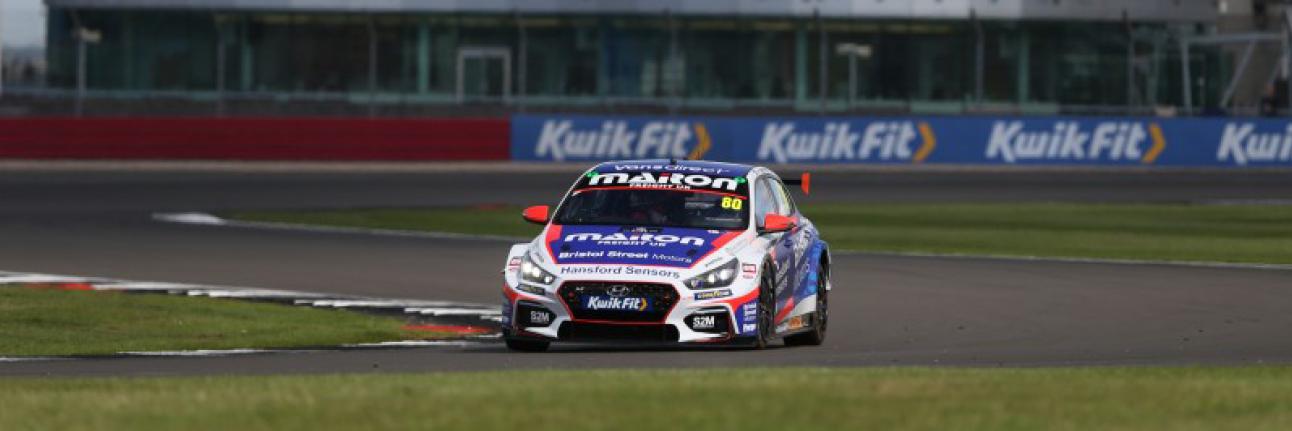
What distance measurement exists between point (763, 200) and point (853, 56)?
137 feet

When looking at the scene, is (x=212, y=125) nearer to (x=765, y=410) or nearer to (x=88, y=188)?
(x=88, y=188)

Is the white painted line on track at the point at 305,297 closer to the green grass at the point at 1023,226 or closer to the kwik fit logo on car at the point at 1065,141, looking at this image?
the green grass at the point at 1023,226

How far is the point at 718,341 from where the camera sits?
15.9m

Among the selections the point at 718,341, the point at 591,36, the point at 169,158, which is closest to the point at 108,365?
the point at 718,341

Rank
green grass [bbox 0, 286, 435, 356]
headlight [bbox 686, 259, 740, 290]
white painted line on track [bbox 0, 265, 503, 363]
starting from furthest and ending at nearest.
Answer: white painted line on track [bbox 0, 265, 503, 363]
green grass [bbox 0, 286, 435, 356]
headlight [bbox 686, 259, 740, 290]

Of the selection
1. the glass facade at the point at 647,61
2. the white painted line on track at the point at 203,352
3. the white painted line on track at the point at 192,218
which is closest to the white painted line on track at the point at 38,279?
the white painted line on track at the point at 203,352

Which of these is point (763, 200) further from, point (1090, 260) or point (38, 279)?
point (1090, 260)

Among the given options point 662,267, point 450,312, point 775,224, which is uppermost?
point 775,224

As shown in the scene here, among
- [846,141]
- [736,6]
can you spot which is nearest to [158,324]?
[846,141]

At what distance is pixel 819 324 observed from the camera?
57.3 feet

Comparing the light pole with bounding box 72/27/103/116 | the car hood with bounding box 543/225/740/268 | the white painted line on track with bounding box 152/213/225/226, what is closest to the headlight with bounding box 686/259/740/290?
the car hood with bounding box 543/225/740/268

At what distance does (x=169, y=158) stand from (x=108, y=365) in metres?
34.1

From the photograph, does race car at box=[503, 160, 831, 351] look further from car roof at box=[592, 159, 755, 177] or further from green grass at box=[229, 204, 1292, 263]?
green grass at box=[229, 204, 1292, 263]

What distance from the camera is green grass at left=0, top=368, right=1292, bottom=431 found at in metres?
10.1
